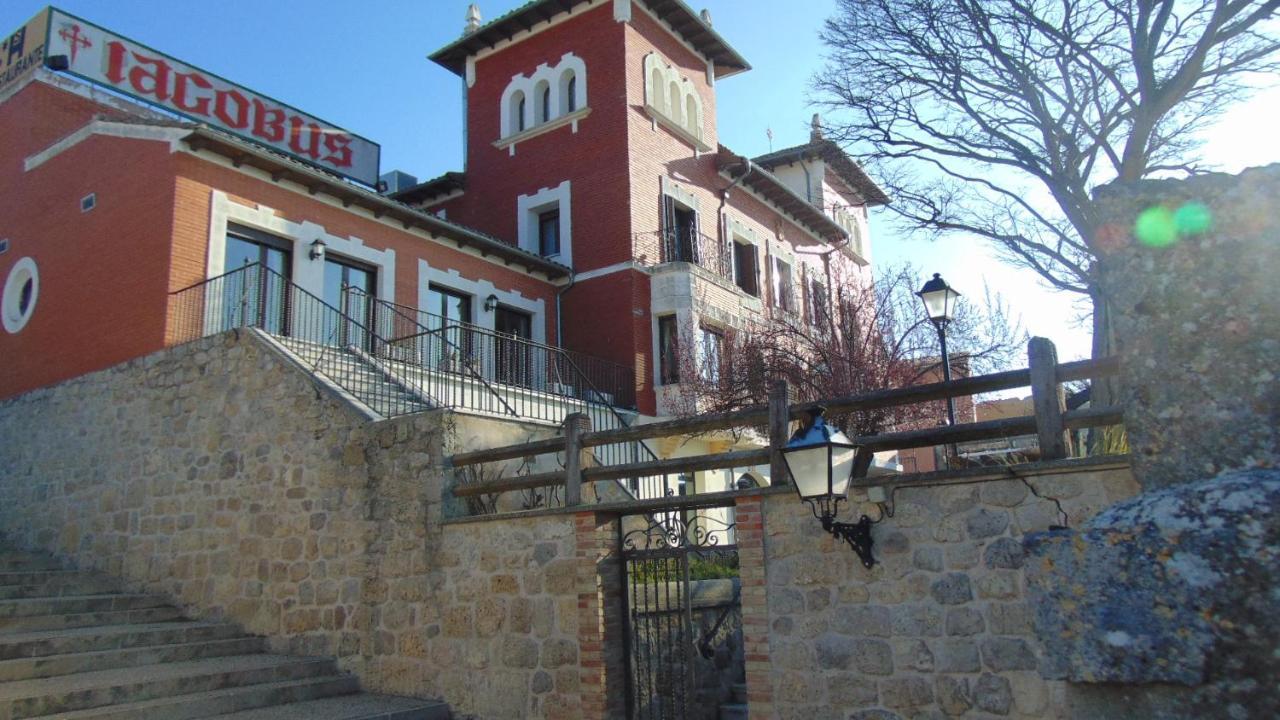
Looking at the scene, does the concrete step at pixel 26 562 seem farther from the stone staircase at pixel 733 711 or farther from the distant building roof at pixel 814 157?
the distant building roof at pixel 814 157

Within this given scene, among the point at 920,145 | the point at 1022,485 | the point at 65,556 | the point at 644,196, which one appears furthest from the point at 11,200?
the point at 1022,485

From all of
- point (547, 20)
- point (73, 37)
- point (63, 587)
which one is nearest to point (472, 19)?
point (547, 20)

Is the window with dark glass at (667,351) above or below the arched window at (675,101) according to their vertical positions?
below

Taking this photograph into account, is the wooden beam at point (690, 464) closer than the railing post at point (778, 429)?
No

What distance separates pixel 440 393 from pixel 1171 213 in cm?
1193

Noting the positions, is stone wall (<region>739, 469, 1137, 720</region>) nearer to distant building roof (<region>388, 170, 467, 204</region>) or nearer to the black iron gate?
the black iron gate

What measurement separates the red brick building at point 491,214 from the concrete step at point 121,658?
436cm

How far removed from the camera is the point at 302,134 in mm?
17484

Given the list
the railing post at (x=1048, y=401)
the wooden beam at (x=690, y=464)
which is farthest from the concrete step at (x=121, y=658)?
the railing post at (x=1048, y=401)

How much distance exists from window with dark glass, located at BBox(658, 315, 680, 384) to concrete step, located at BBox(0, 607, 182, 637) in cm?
1030

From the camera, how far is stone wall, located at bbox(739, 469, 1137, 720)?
523cm

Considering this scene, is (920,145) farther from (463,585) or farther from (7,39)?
(7,39)

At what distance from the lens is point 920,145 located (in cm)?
1388

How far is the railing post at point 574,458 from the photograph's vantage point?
7.50m
